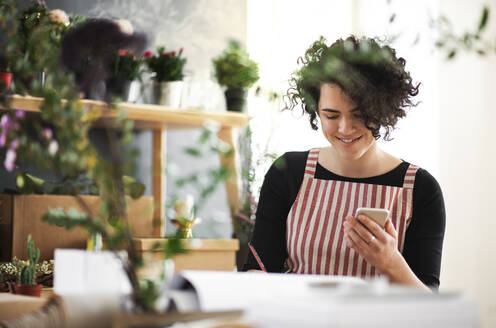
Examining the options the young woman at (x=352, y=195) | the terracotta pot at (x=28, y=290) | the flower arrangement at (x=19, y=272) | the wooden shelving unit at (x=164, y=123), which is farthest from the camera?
the wooden shelving unit at (x=164, y=123)

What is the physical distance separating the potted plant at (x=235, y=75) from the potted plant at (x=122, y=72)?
1.25 ft

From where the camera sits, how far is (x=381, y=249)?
165cm

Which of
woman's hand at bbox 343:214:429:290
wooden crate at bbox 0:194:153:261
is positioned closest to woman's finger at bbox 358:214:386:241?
woman's hand at bbox 343:214:429:290

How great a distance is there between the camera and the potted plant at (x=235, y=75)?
106 inches

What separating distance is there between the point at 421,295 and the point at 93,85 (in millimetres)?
1973

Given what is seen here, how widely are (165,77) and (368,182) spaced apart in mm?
992

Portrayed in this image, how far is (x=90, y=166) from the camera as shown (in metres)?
0.73

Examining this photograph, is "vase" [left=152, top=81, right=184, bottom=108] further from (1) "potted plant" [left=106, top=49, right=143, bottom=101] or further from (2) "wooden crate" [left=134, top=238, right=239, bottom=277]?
(2) "wooden crate" [left=134, top=238, right=239, bottom=277]

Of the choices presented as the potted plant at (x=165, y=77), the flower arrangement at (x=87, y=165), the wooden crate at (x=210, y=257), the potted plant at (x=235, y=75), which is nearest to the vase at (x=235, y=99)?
the potted plant at (x=235, y=75)

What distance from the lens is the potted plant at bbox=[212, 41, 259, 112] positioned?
8.87 ft

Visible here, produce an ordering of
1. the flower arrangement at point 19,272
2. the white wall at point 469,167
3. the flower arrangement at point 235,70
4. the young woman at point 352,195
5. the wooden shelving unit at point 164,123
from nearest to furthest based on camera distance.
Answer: the young woman at point 352,195, the flower arrangement at point 19,272, the wooden shelving unit at point 164,123, the flower arrangement at point 235,70, the white wall at point 469,167

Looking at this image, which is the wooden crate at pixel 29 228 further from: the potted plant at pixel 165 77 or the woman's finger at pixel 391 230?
the woman's finger at pixel 391 230

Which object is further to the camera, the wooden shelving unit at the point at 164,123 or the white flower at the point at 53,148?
the wooden shelving unit at the point at 164,123

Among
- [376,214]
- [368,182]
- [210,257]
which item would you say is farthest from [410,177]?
[210,257]
